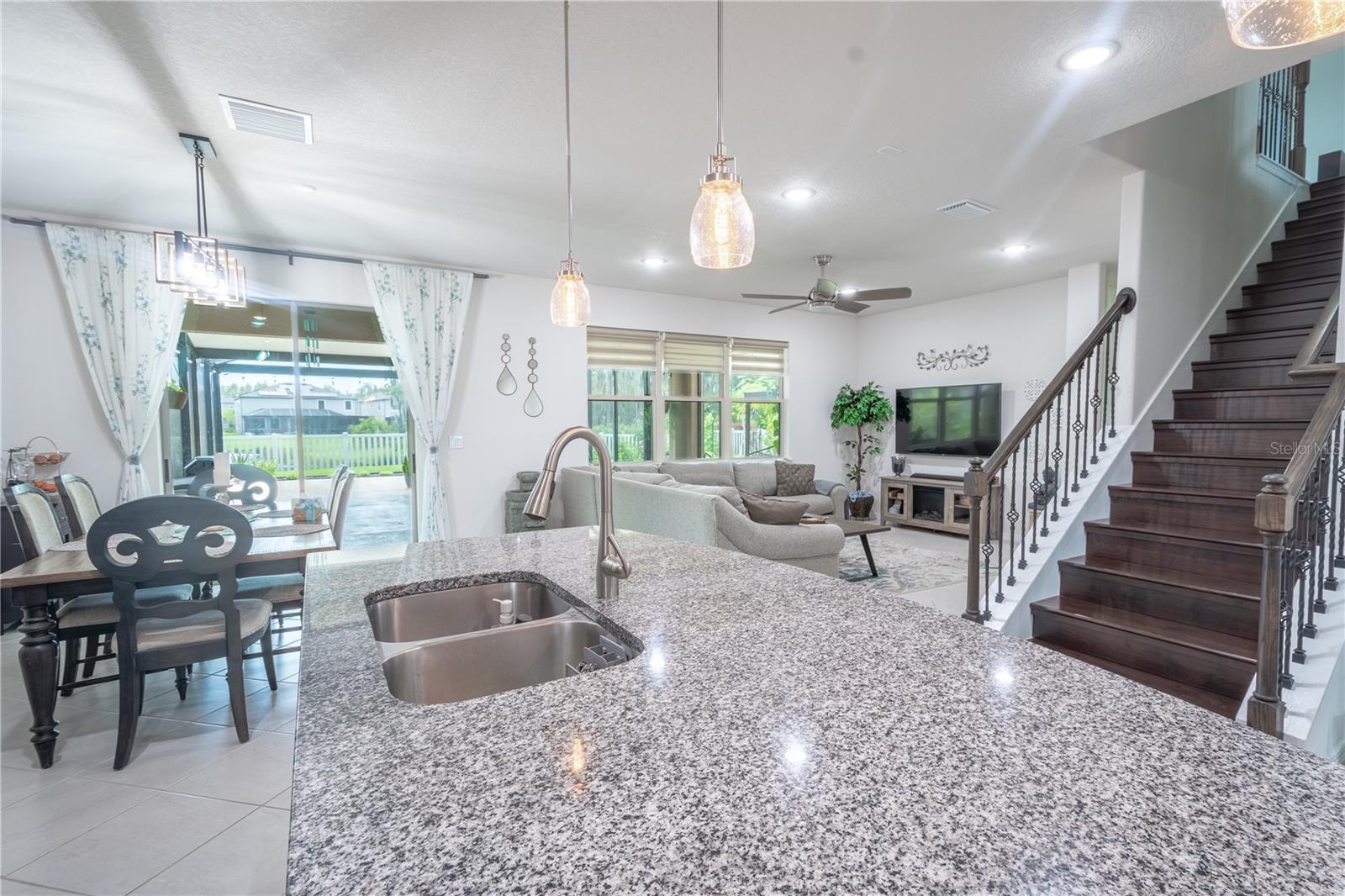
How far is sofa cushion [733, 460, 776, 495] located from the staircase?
3537 millimetres

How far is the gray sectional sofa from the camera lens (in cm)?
357

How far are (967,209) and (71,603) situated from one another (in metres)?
5.11

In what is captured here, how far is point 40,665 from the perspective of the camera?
85.7 inches

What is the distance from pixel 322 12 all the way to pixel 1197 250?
468 cm

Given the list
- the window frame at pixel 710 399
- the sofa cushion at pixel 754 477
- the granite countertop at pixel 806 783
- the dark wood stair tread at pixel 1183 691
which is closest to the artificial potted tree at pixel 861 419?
the window frame at pixel 710 399

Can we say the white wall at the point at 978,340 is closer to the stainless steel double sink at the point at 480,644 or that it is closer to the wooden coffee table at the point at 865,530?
the wooden coffee table at the point at 865,530

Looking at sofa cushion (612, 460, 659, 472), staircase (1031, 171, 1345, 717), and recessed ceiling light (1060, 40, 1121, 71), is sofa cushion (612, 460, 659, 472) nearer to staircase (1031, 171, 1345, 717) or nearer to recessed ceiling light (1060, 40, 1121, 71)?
staircase (1031, 171, 1345, 717)

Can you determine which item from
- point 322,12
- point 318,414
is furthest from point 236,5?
point 318,414

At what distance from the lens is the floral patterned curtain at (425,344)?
16.1 feet

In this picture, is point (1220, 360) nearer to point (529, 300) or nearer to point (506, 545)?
point (506, 545)

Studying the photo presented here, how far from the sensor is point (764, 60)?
2.21 m

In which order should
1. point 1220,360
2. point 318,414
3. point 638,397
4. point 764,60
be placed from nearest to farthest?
point 764,60
point 1220,360
point 318,414
point 638,397

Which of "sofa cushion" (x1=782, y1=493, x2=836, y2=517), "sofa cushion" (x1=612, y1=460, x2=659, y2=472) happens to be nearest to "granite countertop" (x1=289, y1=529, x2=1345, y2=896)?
"sofa cushion" (x1=612, y1=460, x2=659, y2=472)

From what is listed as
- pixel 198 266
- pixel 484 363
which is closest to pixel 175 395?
pixel 484 363
